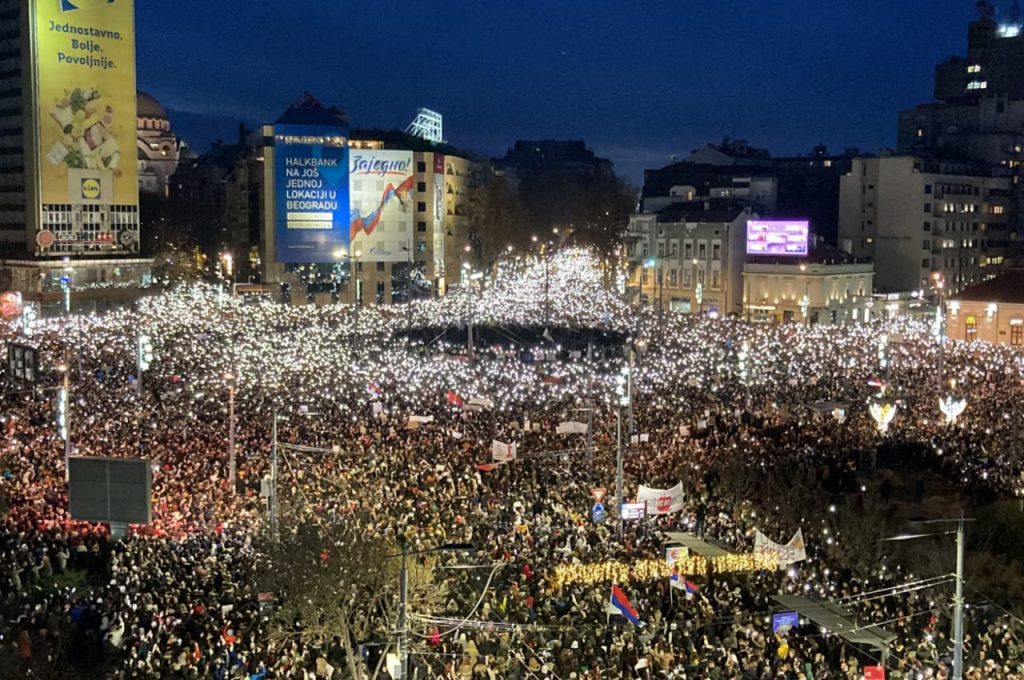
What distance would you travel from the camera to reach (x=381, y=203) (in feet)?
236

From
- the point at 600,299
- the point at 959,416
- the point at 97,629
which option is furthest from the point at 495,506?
the point at 600,299

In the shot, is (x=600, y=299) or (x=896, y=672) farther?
(x=600, y=299)

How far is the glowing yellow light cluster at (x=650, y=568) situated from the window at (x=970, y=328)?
40.3 m

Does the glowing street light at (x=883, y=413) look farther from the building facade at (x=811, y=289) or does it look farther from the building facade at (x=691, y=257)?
the building facade at (x=691, y=257)

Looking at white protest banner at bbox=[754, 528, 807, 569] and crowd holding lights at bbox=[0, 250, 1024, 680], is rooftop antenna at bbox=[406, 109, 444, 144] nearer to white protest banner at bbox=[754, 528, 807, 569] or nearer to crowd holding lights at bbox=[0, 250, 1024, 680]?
crowd holding lights at bbox=[0, 250, 1024, 680]

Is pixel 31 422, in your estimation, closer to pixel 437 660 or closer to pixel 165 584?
pixel 165 584

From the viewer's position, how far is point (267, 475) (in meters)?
21.6

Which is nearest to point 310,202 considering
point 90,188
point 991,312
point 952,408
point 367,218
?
point 367,218

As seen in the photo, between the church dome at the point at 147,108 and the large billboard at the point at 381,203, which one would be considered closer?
the large billboard at the point at 381,203

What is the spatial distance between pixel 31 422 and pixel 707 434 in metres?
→ 16.4

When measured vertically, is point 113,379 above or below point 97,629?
above

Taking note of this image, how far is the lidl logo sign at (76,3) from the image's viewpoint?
63.9 m

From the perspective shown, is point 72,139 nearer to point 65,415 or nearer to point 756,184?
point 756,184

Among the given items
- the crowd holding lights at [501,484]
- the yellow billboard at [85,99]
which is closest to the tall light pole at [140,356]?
the crowd holding lights at [501,484]
